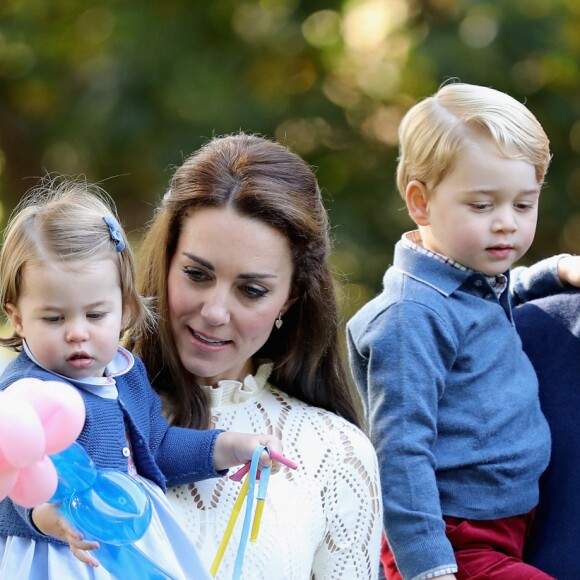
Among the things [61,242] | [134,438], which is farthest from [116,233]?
[134,438]

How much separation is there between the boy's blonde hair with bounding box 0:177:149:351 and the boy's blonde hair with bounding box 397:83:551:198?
31.9 inches

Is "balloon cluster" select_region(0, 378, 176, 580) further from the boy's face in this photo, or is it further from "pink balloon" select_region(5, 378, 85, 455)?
the boy's face

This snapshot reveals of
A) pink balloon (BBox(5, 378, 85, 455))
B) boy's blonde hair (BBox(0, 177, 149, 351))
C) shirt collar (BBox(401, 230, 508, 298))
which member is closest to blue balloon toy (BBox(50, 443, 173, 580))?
pink balloon (BBox(5, 378, 85, 455))

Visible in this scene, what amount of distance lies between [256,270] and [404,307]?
357mm

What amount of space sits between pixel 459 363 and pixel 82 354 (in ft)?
3.10

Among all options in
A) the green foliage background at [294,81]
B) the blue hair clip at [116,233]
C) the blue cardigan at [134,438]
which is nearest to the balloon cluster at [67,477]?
the blue cardigan at [134,438]

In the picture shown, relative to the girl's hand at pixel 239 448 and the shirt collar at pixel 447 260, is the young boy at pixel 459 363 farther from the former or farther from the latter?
the girl's hand at pixel 239 448

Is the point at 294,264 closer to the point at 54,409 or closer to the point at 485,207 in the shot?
the point at 485,207

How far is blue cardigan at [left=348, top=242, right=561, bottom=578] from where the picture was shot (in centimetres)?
273

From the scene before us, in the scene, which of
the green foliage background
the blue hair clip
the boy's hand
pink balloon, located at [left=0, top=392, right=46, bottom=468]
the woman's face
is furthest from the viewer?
the green foliage background

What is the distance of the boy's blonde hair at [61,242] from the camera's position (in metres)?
2.30

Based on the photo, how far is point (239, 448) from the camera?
251 centimetres

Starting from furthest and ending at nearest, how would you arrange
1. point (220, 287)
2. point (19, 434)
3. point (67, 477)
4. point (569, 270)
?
point (569, 270) → point (220, 287) → point (67, 477) → point (19, 434)

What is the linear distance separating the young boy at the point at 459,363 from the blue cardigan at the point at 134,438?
0.45m
